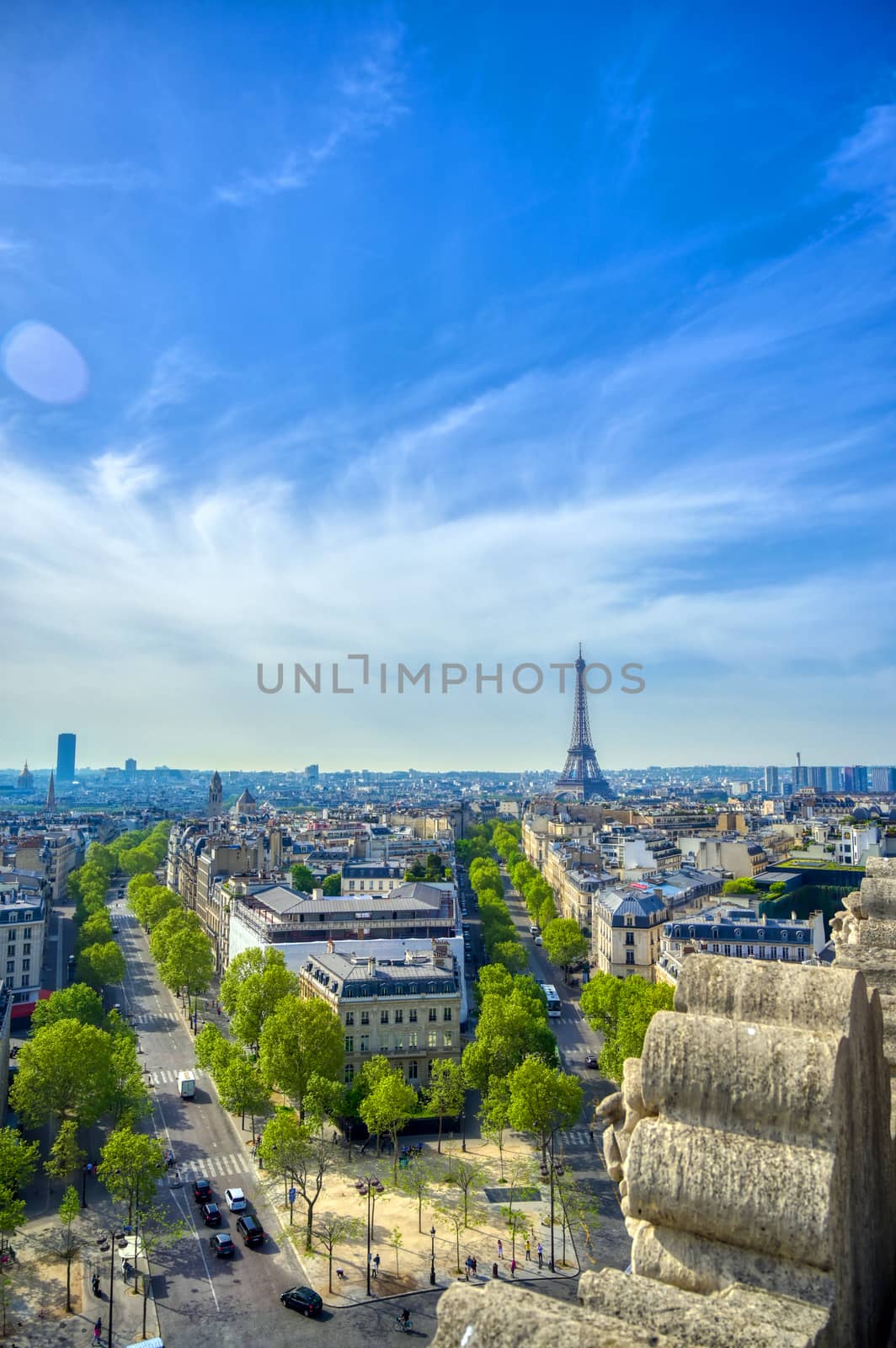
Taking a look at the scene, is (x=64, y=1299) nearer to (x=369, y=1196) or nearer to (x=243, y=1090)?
(x=369, y=1196)

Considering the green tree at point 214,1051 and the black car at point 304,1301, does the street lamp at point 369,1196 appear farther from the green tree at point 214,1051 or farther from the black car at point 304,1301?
the green tree at point 214,1051

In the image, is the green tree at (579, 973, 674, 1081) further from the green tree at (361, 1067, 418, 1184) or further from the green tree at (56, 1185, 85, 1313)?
the green tree at (56, 1185, 85, 1313)

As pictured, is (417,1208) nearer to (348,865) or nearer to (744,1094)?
(744,1094)

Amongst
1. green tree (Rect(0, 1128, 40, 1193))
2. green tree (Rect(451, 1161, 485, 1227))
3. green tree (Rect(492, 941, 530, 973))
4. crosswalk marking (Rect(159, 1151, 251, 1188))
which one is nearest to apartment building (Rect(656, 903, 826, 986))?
green tree (Rect(492, 941, 530, 973))

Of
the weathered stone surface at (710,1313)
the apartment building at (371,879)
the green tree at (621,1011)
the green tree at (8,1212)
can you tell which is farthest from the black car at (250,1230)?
the apartment building at (371,879)

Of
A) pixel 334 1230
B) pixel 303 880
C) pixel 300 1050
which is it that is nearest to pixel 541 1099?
pixel 334 1230

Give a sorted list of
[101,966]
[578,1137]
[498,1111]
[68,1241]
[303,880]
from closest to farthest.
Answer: [68,1241]
[498,1111]
[578,1137]
[101,966]
[303,880]

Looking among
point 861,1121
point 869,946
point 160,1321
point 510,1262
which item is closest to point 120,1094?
point 160,1321
